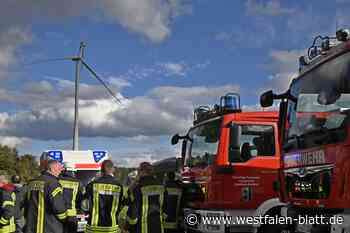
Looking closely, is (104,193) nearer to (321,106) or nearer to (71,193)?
(71,193)

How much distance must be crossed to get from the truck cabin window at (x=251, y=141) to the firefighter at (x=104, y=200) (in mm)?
1927

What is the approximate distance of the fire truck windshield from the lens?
5398 mm

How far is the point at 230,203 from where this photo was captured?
8.41m

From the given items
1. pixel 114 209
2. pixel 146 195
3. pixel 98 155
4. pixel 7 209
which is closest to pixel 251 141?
pixel 146 195

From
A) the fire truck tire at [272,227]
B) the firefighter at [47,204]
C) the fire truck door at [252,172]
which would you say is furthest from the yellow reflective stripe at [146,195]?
the fire truck tire at [272,227]

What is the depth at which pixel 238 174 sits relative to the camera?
8430 mm

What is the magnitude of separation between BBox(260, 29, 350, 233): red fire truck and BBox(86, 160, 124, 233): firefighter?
7.38 feet

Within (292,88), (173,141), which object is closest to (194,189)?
(173,141)

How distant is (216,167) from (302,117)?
7.27 ft

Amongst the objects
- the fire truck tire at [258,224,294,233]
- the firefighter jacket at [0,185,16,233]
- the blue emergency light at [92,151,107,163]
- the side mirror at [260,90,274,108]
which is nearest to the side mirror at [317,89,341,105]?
the side mirror at [260,90,274,108]

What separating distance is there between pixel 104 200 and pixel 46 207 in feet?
2.58

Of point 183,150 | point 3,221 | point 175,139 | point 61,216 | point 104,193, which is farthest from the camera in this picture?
point 175,139

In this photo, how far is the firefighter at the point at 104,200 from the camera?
295 inches

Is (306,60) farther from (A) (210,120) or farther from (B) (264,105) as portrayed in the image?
(A) (210,120)
